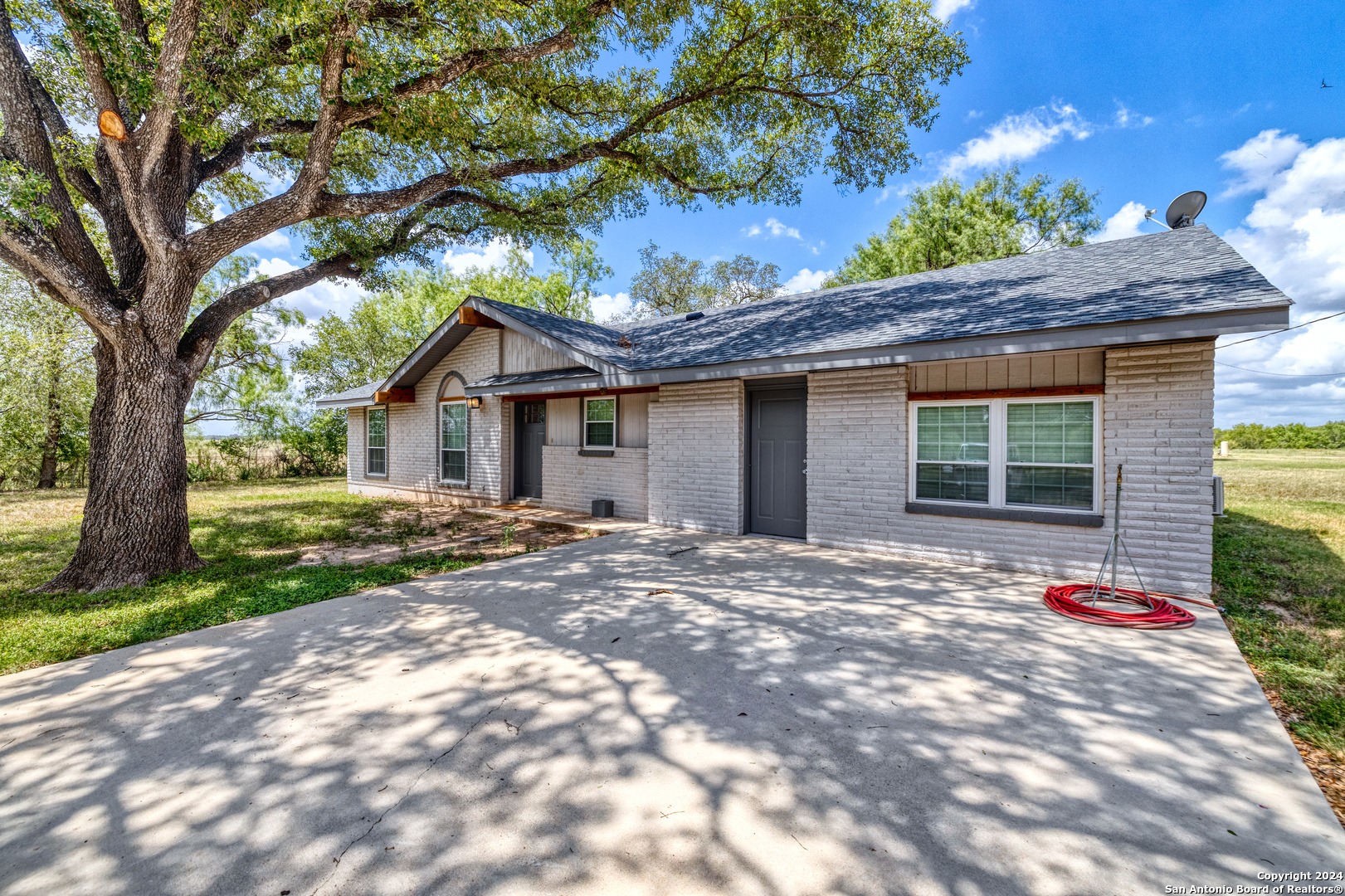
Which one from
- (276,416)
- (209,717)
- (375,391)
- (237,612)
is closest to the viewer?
(209,717)

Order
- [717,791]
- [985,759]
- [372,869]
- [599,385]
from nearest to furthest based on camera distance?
[372,869] → [717,791] → [985,759] → [599,385]

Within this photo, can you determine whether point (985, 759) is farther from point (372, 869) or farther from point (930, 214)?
point (930, 214)

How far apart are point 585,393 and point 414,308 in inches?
854

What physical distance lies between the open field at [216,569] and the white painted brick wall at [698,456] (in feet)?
6.07

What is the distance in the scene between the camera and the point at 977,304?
6.77 meters

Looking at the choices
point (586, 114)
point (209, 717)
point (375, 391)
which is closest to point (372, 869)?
point (209, 717)

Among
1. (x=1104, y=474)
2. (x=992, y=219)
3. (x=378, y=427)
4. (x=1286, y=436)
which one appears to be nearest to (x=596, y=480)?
(x=1104, y=474)

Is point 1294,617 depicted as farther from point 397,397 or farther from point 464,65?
point 397,397

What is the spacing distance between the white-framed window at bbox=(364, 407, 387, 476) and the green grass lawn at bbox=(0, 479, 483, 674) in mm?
3321

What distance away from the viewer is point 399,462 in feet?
46.0

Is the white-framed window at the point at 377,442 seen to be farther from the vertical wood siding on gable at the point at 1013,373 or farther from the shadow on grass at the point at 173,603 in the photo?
the vertical wood siding on gable at the point at 1013,373

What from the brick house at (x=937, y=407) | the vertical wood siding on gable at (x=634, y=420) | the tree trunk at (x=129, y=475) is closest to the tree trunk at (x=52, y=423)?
the brick house at (x=937, y=407)

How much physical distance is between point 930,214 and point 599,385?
66.4ft

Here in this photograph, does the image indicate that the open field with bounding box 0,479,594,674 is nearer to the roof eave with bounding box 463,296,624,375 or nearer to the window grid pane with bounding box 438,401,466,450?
the window grid pane with bounding box 438,401,466,450
